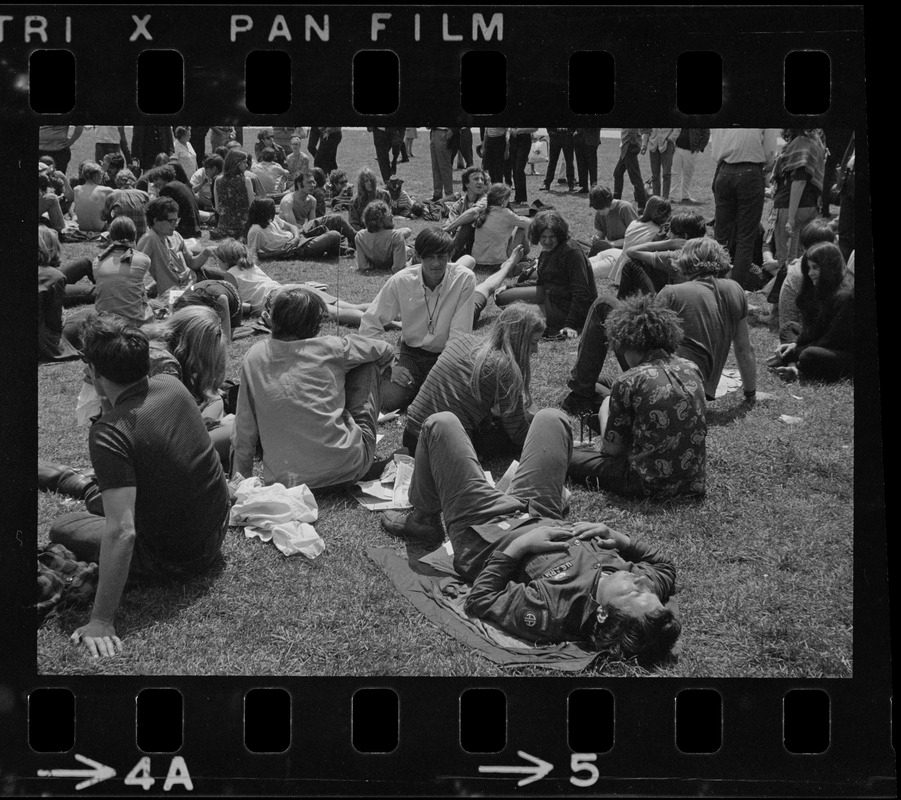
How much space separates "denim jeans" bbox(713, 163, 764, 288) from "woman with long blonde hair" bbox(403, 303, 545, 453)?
2.93 meters

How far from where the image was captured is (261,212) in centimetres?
1165

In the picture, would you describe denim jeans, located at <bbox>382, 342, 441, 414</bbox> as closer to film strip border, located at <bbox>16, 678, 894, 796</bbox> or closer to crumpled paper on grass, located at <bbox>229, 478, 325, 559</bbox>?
crumpled paper on grass, located at <bbox>229, 478, 325, 559</bbox>

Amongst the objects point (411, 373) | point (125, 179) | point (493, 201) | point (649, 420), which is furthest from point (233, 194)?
point (649, 420)

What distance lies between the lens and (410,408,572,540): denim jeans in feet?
17.5

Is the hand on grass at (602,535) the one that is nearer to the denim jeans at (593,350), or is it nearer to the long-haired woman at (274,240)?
the denim jeans at (593,350)

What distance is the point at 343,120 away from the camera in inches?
190

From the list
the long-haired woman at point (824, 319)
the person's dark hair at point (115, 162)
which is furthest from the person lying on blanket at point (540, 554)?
the person's dark hair at point (115, 162)

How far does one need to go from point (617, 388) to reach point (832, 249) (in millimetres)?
2413

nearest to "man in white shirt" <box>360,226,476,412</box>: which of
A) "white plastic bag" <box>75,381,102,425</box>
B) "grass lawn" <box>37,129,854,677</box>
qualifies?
"grass lawn" <box>37,129,854,677</box>

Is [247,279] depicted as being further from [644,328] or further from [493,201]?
[644,328]

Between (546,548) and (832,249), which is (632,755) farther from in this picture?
(832,249)

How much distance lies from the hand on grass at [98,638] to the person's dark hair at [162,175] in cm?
729

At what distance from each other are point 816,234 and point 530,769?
489cm

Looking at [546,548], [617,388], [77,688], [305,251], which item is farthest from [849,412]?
[305,251]
